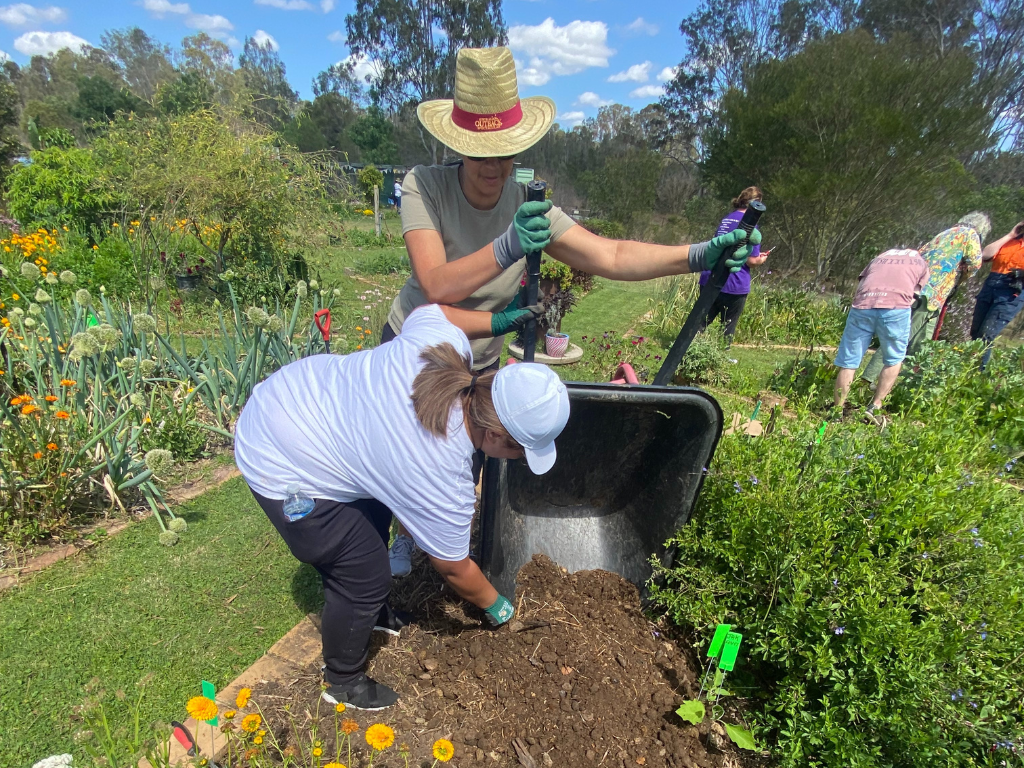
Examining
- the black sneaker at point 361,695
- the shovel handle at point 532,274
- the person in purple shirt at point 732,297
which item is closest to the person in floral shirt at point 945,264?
the person in purple shirt at point 732,297

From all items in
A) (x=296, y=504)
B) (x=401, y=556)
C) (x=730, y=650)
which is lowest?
(x=401, y=556)

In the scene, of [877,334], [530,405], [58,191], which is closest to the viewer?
[530,405]

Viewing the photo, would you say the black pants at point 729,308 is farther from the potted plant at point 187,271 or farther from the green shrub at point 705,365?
the potted plant at point 187,271

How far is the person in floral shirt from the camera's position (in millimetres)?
4074

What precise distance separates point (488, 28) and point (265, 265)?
1147 inches

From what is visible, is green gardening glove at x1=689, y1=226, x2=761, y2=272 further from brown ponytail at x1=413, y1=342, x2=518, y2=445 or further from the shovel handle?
brown ponytail at x1=413, y1=342, x2=518, y2=445

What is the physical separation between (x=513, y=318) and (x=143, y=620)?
6.13ft

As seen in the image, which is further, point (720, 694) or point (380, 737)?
point (720, 694)

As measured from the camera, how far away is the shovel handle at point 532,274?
60.6 inches

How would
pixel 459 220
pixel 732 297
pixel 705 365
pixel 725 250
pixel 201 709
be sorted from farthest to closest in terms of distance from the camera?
1. pixel 732 297
2. pixel 705 365
3. pixel 459 220
4. pixel 725 250
5. pixel 201 709

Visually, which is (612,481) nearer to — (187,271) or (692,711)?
(692,711)

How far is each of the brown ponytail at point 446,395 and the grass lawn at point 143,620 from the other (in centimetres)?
138

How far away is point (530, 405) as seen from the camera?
1266 millimetres

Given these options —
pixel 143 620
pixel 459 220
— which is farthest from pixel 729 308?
pixel 143 620
